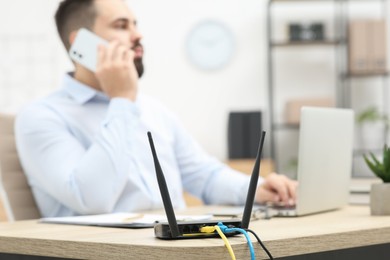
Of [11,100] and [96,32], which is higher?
[96,32]

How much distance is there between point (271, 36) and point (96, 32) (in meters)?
3.13

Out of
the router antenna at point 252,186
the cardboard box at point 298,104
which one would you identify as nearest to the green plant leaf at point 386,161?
the router antenna at point 252,186

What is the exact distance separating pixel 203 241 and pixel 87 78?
1282mm

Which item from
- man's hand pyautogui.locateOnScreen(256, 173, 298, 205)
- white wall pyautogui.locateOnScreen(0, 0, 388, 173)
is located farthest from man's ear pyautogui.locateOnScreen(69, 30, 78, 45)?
white wall pyautogui.locateOnScreen(0, 0, 388, 173)

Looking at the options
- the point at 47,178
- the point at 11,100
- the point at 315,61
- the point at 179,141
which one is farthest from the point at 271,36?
the point at 47,178

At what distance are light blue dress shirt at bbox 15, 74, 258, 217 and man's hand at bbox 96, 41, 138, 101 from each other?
5 cm

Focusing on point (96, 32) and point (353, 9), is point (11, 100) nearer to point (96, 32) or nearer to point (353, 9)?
point (353, 9)

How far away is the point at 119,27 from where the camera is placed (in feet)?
7.58

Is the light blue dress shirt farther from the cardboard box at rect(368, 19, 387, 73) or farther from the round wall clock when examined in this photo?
the cardboard box at rect(368, 19, 387, 73)

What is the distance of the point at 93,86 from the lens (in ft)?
7.40

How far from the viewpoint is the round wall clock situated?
5.25 m

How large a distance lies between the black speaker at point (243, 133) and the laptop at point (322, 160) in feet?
9.94

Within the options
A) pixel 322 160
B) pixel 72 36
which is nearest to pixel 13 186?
pixel 72 36

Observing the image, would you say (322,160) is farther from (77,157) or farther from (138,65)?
(138,65)
